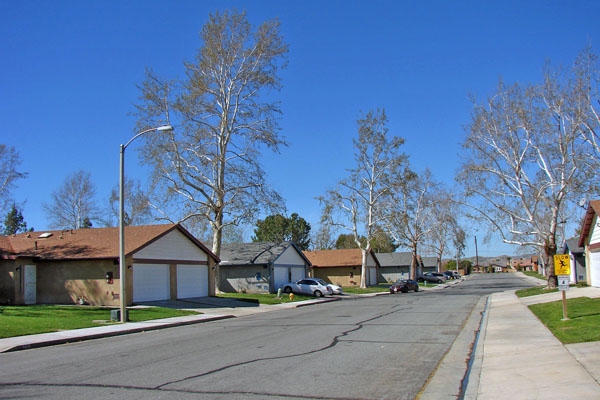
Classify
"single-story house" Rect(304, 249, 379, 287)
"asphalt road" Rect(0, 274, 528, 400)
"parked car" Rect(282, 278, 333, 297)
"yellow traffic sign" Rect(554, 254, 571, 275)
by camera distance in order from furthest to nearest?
"single-story house" Rect(304, 249, 379, 287)
"parked car" Rect(282, 278, 333, 297)
"yellow traffic sign" Rect(554, 254, 571, 275)
"asphalt road" Rect(0, 274, 528, 400)

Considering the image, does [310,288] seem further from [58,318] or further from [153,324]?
[58,318]

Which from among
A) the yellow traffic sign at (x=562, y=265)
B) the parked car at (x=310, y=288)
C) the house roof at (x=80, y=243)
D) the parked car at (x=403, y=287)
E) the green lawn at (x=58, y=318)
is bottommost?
the parked car at (x=403, y=287)

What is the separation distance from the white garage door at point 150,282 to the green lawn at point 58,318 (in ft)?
9.47

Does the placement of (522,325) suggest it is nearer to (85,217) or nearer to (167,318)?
(167,318)

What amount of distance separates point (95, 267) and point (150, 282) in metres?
3.05

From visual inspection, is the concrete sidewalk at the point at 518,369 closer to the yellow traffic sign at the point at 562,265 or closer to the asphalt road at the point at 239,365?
the asphalt road at the point at 239,365

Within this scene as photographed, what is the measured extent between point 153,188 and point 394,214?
80.4 ft

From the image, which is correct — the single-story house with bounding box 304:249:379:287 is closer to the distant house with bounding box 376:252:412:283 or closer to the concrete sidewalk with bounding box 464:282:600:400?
the distant house with bounding box 376:252:412:283

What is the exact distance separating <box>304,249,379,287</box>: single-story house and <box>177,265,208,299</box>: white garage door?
29948 millimetres

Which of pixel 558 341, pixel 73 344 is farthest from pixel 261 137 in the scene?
pixel 558 341

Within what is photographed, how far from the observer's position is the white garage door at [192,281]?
33406 millimetres

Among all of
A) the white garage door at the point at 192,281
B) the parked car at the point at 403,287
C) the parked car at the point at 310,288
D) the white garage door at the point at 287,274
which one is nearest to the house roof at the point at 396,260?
the parked car at the point at 403,287

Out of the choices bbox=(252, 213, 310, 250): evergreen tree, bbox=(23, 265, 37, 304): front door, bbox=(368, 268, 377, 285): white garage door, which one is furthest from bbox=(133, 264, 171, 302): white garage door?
bbox=(252, 213, 310, 250): evergreen tree

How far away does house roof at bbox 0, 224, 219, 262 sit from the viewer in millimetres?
29547
